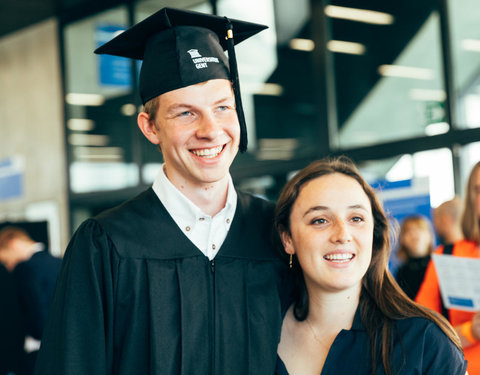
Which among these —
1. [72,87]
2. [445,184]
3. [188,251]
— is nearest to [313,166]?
[188,251]

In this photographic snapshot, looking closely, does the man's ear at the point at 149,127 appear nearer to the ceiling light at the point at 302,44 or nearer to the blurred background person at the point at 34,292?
the blurred background person at the point at 34,292

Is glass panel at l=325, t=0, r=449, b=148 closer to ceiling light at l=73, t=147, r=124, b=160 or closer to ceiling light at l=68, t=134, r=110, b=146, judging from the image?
ceiling light at l=73, t=147, r=124, b=160

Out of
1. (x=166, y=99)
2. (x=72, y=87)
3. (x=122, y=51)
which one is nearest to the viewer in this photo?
(x=166, y=99)

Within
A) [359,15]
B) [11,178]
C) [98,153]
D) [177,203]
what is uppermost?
[359,15]

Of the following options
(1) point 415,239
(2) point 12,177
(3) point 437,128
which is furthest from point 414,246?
(2) point 12,177

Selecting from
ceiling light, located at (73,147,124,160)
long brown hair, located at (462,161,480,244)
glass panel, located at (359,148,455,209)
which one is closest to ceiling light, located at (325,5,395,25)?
glass panel, located at (359,148,455,209)

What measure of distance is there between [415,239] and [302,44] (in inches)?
97.7

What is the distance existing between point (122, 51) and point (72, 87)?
20.5ft

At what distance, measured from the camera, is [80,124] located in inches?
311

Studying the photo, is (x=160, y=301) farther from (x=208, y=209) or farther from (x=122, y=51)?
(x=122, y=51)

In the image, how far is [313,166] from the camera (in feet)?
6.75

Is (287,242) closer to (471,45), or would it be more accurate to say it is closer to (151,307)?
(151,307)

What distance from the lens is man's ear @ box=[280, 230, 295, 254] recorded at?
1.98 metres

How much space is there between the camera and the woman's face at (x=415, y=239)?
13.7 feet
